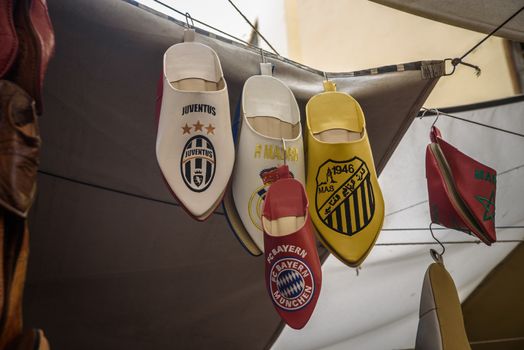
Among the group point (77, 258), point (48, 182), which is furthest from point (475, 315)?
point (48, 182)

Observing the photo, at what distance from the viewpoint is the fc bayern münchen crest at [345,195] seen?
2.49ft

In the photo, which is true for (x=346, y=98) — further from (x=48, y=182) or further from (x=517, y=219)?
(x=517, y=219)

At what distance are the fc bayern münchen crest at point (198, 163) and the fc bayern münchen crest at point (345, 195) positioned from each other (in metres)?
0.22

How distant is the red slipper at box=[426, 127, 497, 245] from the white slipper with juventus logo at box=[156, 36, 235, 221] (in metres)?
0.66

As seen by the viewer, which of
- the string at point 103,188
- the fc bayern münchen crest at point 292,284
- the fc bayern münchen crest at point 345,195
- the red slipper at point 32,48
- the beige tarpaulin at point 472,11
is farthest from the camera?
the beige tarpaulin at point 472,11

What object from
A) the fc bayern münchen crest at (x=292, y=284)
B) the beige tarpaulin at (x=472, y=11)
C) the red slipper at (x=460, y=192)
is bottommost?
the fc bayern münchen crest at (x=292, y=284)

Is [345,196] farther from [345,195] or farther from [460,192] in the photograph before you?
[460,192]

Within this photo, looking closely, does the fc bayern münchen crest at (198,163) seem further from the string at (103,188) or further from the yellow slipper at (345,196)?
the string at (103,188)

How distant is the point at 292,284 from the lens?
66cm

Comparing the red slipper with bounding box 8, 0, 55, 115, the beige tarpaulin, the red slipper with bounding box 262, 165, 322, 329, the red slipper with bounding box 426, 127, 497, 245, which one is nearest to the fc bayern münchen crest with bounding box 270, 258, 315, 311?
the red slipper with bounding box 262, 165, 322, 329

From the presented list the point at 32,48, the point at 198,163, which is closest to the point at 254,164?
the point at 198,163

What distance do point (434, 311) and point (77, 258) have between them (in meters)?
0.92

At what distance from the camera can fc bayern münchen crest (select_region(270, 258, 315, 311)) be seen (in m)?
0.65

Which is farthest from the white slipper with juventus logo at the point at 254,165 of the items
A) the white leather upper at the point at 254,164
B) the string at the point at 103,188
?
the string at the point at 103,188
